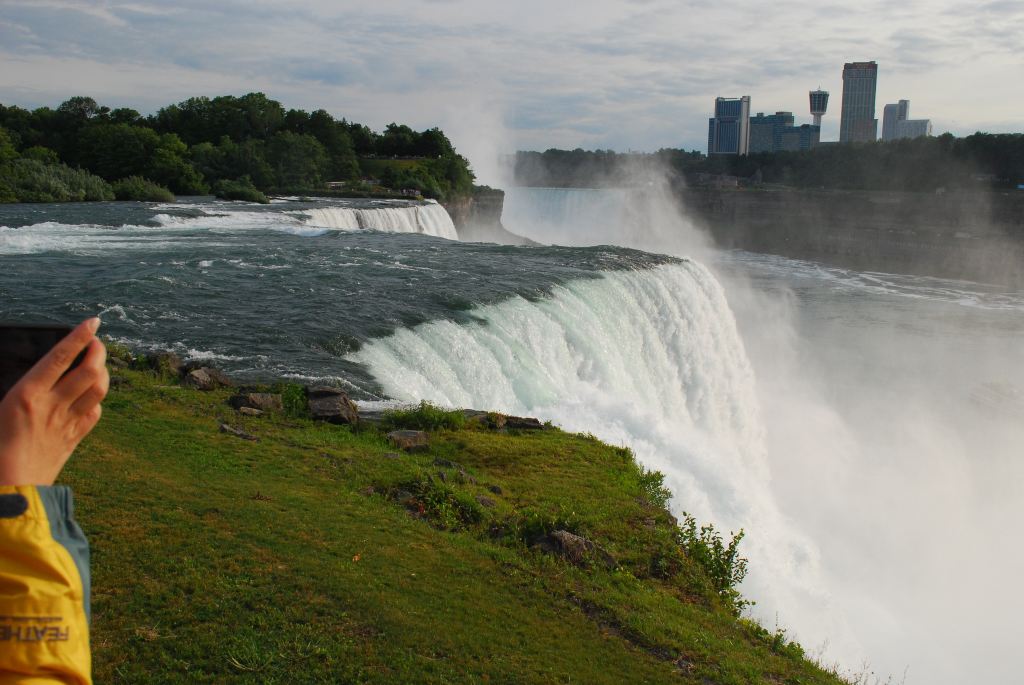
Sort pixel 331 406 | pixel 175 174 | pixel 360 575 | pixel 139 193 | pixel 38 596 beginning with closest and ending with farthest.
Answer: pixel 38 596, pixel 360 575, pixel 331 406, pixel 139 193, pixel 175 174

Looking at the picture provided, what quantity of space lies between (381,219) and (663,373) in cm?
1935

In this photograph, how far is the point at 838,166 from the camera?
9694 centimetres

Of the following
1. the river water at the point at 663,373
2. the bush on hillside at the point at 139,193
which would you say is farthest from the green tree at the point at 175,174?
the river water at the point at 663,373

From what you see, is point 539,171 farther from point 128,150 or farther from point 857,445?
point 857,445

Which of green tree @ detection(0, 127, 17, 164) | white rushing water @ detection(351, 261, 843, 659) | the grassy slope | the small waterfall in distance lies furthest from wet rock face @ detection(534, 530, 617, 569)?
green tree @ detection(0, 127, 17, 164)

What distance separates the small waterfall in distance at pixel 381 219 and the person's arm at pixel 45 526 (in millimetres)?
30641

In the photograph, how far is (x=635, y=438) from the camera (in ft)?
42.3

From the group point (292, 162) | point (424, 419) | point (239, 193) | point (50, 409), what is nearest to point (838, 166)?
point (292, 162)

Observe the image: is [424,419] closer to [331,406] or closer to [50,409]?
[331,406]

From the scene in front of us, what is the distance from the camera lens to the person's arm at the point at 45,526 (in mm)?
1608

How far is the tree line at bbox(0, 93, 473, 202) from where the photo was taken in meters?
38.1

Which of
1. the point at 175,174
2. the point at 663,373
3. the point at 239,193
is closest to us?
the point at 663,373

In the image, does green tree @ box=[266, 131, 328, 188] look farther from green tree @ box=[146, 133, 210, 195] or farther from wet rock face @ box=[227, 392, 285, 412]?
wet rock face @ box=[227, 392, 285, 412]

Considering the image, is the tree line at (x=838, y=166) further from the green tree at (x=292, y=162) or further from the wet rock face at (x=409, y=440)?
the wet rock face at (x=409, y=440)
